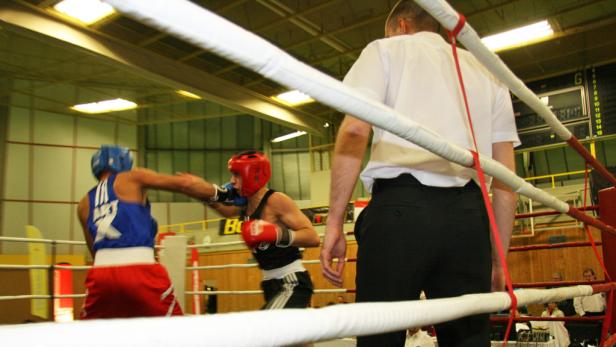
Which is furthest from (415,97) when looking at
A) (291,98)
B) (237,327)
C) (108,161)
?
(291,98)

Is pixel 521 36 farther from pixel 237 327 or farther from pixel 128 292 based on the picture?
pixel 237 327

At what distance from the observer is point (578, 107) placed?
7270mm

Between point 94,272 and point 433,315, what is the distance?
5.70 feet

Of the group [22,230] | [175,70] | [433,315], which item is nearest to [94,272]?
[433,315]

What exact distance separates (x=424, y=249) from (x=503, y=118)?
506 millimetres

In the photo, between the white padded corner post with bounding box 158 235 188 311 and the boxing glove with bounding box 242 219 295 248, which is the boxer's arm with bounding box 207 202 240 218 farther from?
the white padded corner post with bounding box 158 235 188 311

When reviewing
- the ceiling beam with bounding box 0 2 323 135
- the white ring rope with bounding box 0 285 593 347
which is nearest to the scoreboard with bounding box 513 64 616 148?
the ceiling beam with bounding box 0 2 323 135

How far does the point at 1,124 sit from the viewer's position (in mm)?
12172

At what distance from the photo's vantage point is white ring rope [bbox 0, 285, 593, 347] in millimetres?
372

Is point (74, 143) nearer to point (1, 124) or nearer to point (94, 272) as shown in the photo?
point (1, 124)

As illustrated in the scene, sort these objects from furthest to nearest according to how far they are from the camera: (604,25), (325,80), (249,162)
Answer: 1. (604,25)
2. (249,162)
3. (325,80)

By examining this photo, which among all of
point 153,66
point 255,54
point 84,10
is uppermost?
point 84,10

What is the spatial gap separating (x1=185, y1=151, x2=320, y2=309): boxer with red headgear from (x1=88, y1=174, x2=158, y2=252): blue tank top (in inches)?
11.2

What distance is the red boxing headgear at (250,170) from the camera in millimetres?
2438
